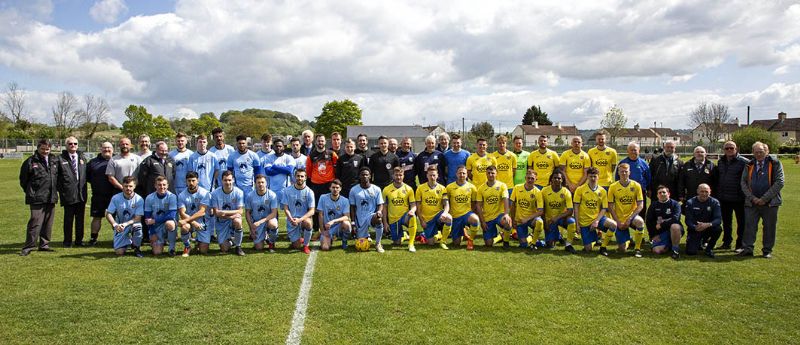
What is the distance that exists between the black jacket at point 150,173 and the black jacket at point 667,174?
7720 mm

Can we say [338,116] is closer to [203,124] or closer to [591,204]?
[203,124]

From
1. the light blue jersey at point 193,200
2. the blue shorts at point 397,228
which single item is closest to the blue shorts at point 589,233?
the blue shorts at point 397,228

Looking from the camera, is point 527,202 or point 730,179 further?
point 527,202

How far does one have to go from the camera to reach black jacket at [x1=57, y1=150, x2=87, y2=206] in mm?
7551

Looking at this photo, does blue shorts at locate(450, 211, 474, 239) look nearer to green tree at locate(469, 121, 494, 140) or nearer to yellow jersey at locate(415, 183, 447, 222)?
yellow jersey at locate(415, 183, 447, 222)

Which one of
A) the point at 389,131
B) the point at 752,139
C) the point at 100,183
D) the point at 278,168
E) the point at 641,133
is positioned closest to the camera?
the point at 100,183

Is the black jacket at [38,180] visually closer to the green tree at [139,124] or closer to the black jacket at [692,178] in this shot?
the black jacket at [692,178]

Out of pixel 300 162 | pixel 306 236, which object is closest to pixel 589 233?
pixel 306 236

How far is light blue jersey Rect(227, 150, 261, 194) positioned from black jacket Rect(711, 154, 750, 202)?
741 cm

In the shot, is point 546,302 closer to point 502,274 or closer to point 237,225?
point 502,274

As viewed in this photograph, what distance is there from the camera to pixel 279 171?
8.45m

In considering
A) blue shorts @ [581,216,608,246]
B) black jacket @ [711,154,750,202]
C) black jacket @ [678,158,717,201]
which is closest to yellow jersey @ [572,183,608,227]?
blue shorts @ [581,216,608,246]

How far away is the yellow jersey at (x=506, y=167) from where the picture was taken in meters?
→ 8.77

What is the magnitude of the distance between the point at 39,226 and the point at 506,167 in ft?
23.8
